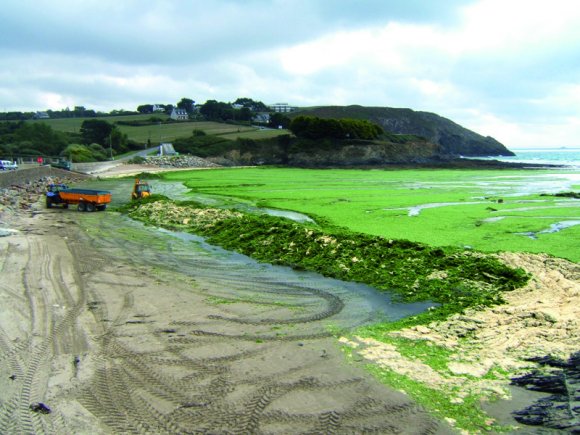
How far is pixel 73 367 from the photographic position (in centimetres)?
780

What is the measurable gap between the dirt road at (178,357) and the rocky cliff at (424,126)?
15567cm

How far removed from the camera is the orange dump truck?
94.3 ft

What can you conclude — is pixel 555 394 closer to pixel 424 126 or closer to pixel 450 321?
pixel 450 321

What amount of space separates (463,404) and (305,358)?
274cm

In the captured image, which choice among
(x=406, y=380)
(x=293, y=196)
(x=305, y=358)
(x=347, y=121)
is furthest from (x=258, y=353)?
(x=347, y=121)

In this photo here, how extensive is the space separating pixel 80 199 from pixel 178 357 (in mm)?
23734

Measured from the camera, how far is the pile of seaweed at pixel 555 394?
20.2 feet

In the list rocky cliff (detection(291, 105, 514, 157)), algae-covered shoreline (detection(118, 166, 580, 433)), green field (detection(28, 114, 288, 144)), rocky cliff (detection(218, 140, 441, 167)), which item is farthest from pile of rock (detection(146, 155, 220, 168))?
rocky cliff (detection(291, 105, 514, 157))

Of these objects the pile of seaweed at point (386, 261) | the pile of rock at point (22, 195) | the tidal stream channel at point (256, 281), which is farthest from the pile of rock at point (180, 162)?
the pile of seaweed at point (386, 261)

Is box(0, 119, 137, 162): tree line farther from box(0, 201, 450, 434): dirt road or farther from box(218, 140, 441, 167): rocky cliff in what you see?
box(0, 201, 450, 434): dirt road

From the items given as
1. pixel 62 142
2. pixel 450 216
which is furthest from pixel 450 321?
pixel 62 142

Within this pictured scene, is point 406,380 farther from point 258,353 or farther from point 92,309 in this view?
point 92,309

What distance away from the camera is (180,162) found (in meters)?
84.9

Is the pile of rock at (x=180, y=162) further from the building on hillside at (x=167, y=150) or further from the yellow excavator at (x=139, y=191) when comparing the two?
the yellow excavator at (x=139, y=191)
